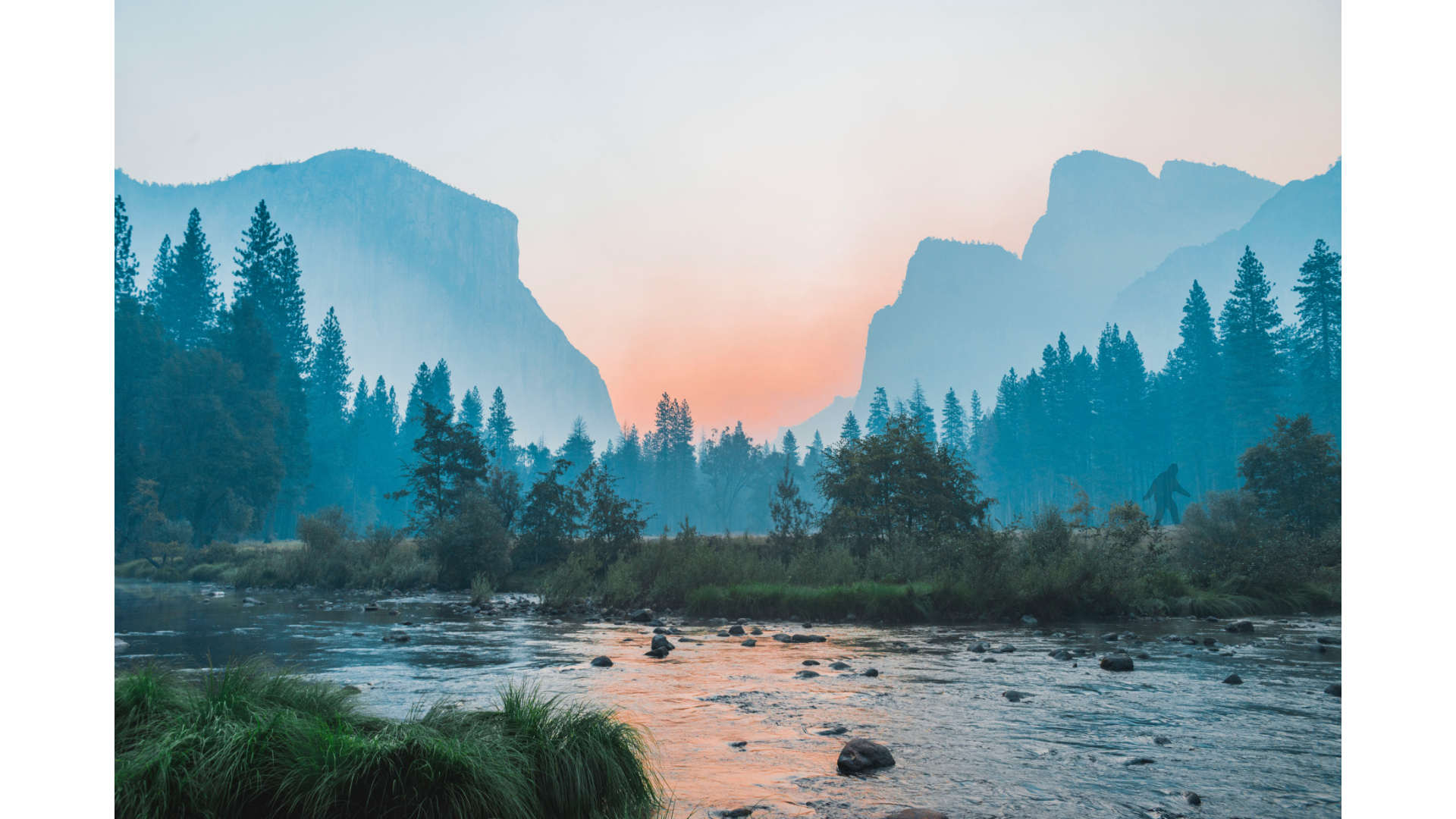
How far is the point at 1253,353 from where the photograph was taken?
46344mm

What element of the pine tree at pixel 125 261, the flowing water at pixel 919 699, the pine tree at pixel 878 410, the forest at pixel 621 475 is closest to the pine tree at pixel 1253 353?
the forest at pixel 621 475

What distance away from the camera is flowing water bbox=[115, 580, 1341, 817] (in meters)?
5.39

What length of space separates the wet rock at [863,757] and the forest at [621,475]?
13.5 metres

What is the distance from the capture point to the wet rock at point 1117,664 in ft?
34.5

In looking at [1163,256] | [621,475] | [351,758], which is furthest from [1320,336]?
[1163,256]

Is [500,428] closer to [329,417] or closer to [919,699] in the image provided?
[329,417]

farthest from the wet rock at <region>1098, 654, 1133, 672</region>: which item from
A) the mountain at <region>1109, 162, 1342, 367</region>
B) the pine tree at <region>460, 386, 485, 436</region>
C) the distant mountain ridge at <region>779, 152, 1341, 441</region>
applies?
the pine tree at <region>460, 386, 485, 436</region>

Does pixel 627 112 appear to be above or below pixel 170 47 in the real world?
above

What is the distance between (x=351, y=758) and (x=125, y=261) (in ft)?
182
